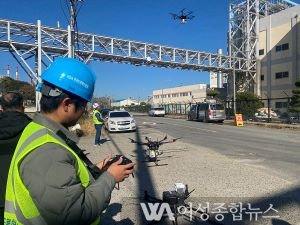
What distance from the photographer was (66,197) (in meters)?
1.87

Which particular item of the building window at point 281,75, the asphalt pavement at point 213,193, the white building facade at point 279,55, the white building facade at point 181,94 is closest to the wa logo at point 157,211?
the asphalt pavement at point 213,193

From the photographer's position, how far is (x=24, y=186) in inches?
74.4

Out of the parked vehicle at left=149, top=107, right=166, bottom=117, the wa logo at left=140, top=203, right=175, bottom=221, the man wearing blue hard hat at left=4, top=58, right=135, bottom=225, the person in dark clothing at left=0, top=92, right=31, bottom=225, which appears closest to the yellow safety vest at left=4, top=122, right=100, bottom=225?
the man wearing blue hard hat at left=4, top=58, right=135, bottom=225

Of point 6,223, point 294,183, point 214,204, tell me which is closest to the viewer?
point 6,223

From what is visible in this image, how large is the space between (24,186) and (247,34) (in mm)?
64973

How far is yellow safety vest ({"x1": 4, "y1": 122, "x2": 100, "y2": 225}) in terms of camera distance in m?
1.89

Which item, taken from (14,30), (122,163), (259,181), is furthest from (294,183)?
(14,30)

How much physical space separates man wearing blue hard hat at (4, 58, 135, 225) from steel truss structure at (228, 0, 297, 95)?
63.1 m

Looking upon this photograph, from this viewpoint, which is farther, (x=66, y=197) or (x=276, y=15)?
(x=276, y=15)

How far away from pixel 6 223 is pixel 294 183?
7442 millimetres

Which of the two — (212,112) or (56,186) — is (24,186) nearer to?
(56,186)

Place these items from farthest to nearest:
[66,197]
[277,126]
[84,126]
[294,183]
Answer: [277,126] → [84,126] → [294,183] → [66,197]

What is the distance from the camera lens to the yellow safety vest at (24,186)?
6.19 ft

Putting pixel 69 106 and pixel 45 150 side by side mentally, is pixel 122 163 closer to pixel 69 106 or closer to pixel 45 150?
pixel 69 106
